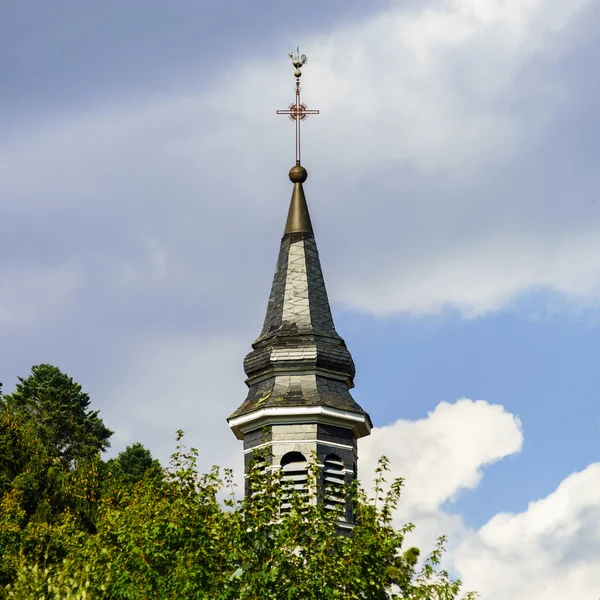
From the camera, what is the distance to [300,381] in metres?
44.6

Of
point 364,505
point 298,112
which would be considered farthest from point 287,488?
point 298,112

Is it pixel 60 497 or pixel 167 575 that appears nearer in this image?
pixel 167 575

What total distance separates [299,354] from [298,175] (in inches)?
302

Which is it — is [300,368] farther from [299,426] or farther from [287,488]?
[287,488]

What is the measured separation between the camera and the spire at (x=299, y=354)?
4378 centimetres

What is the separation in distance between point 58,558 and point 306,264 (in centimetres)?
1197

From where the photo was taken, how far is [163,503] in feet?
119

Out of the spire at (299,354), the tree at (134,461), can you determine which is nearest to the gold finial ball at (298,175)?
the spire at (299,354)

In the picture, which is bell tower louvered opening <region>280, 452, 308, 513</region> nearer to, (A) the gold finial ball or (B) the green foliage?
(B) the green foliage

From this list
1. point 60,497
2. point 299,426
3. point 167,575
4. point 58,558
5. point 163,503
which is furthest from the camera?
point 60,497

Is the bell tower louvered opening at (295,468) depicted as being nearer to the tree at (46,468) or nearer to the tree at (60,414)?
the tree at (46,468)

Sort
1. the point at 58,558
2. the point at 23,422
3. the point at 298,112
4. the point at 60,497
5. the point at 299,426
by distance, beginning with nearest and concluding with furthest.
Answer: the point at 299,426 < the point at 58,558 < the point at 298,112 < the point at 60,497 < the point at 23,422

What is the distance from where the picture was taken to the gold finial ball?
50.0m

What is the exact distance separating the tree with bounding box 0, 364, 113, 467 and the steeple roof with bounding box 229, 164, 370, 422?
2323 centimetres
